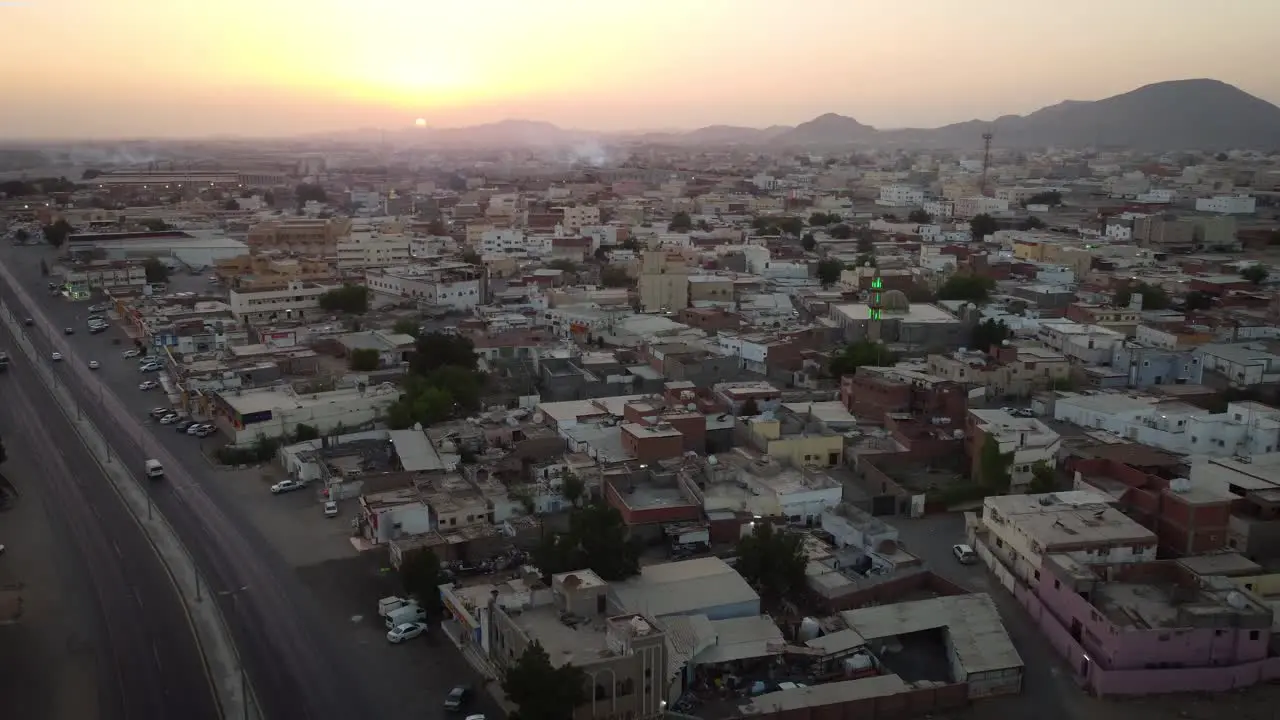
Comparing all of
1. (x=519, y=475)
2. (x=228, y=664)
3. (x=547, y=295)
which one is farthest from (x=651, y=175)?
(x=228, y=664)

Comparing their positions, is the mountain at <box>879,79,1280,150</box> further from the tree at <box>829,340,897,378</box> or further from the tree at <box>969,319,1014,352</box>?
the tree at <box>829,340,897,378</box>

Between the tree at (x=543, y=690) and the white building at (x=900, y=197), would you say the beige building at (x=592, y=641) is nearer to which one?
the tree at (x=543, y=690)

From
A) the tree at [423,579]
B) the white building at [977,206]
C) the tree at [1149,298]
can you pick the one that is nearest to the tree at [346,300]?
the tree at [423,579]

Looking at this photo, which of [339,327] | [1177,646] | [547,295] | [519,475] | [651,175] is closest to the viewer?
[1177,646]

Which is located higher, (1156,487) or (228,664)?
(1156,487)

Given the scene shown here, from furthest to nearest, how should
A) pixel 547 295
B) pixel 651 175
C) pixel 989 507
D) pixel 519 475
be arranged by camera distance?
pixel 651 175, pixel 547 295, pixel 519 475, pixel 989 507

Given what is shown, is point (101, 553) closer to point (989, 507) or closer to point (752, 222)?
point (989, 507)
